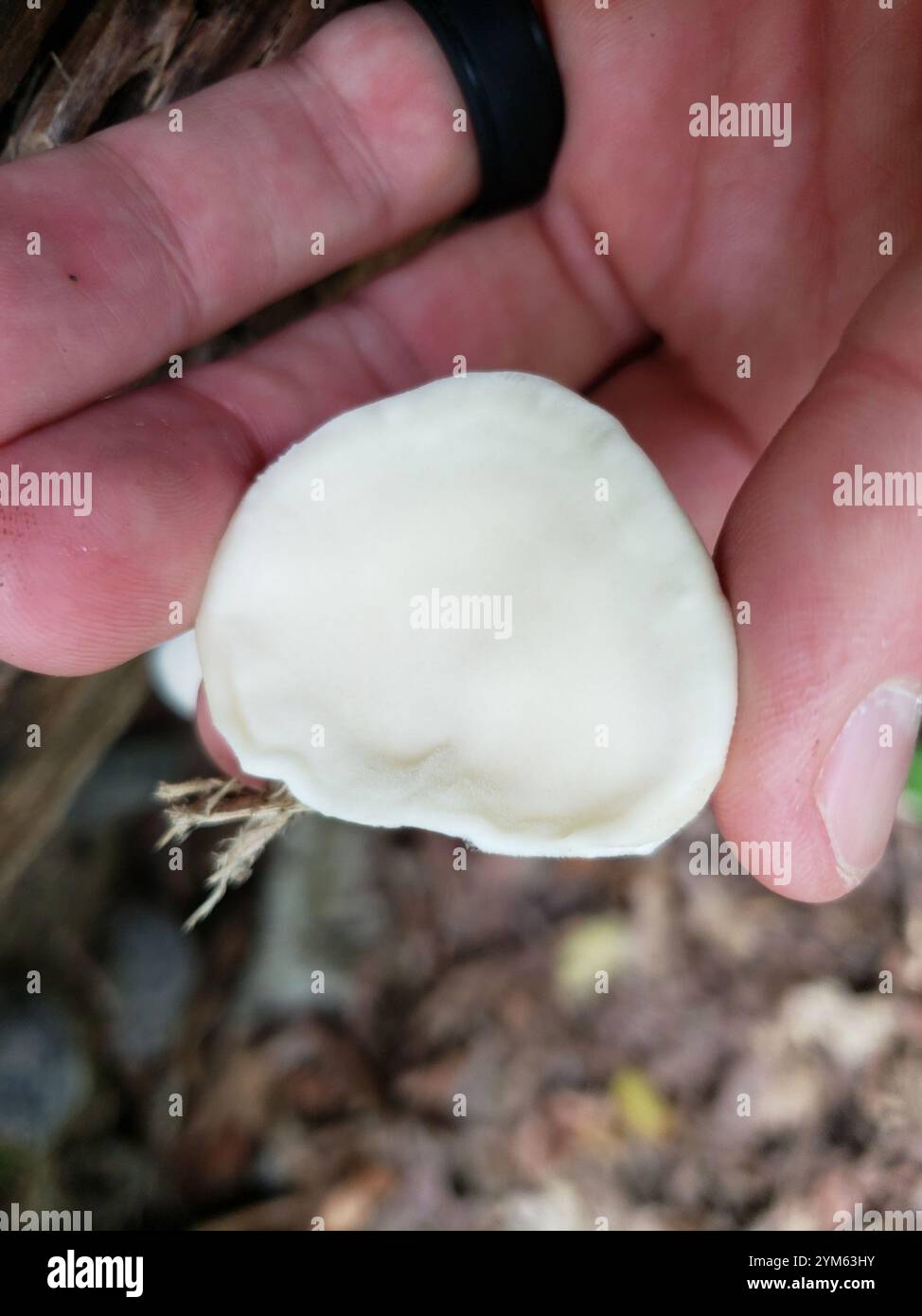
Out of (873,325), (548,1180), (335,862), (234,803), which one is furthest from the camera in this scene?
(335,862)

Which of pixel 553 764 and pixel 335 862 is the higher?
pixel 553 764

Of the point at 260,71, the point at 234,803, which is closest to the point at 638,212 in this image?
the point at 260,71

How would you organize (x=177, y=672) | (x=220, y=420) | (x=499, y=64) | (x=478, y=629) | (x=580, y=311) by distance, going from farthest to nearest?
1. (x=177, y=672)
2. (x=580, y=311)
3. (x=499, y=64)
4. (x=220, y=420)
5. (x=478, y=629)

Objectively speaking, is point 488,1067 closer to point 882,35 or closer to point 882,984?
point 882,984

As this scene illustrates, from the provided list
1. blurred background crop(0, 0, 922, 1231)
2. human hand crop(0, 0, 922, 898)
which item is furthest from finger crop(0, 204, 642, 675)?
blurred background crop(0, 0, 922, 1231)

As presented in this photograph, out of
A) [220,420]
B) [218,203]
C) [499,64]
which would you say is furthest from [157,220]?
[499,64]

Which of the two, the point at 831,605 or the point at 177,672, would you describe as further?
the point at 177,672

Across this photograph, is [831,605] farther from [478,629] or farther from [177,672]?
[177,672]

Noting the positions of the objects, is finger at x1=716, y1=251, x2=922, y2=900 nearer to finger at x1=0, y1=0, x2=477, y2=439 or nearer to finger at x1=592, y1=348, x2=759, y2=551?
finger at x1=592, y1=348, x2=759, y2=551
